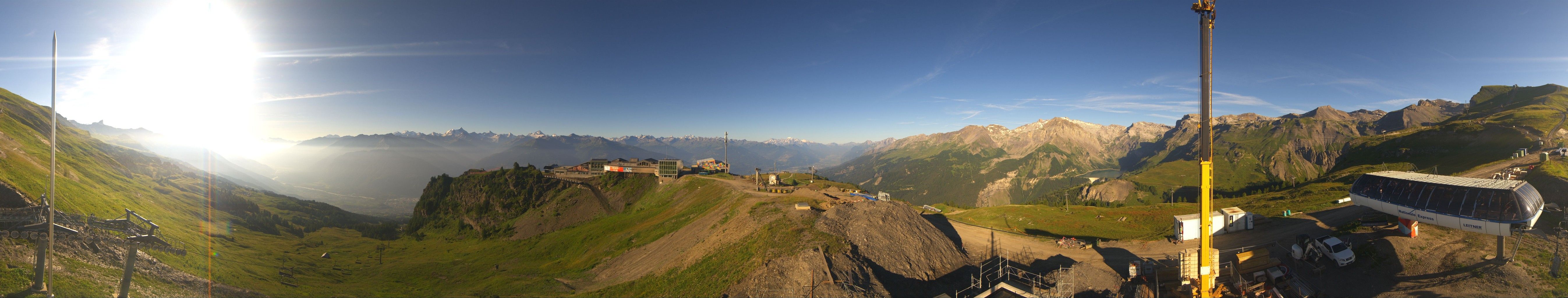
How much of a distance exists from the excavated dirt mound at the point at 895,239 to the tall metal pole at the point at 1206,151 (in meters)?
15.0

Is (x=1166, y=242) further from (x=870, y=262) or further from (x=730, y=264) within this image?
(x=730, y=264)

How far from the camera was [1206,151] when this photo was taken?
88.0ft

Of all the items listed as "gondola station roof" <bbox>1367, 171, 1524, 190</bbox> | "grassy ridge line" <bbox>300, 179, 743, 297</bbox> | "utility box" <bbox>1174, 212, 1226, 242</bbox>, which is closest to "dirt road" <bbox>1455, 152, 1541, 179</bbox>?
"gondola station roof" <bbox>1367, 171, 1524, 190</bbox>

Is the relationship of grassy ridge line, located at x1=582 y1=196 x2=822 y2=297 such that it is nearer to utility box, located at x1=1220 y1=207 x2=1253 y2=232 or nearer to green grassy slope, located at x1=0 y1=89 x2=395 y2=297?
green grassy slope, located at x1=0 y1=89 x2=395 y2=297

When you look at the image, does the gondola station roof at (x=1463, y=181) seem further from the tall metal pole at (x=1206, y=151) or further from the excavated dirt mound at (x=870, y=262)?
the excavated dirt mound at (x=870, y=262)

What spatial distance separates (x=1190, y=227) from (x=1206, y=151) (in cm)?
1819

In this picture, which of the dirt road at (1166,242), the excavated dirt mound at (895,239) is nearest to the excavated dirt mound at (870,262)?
the excavated dirt mound at (895,239)

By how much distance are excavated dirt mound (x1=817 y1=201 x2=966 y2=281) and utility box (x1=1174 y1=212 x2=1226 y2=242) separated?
66.6 feet

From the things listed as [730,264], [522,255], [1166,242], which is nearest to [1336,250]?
[1166,242]

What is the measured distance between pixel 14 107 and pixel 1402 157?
268 metres

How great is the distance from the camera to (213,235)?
58.3 m

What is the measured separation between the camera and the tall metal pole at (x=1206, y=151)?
25828 mm

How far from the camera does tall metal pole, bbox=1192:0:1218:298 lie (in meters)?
25.8

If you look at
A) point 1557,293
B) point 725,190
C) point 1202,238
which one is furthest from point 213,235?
point 1557,293
